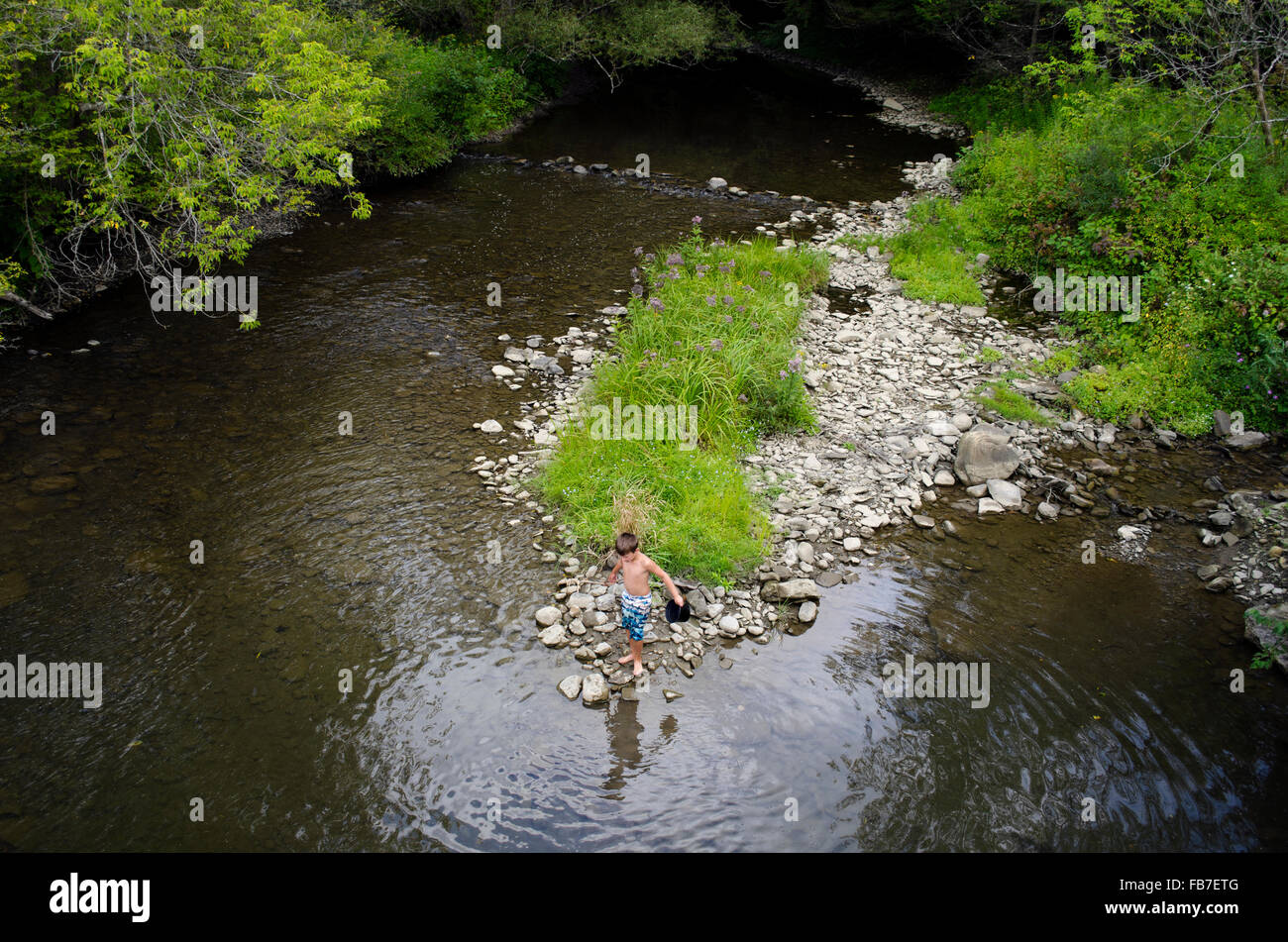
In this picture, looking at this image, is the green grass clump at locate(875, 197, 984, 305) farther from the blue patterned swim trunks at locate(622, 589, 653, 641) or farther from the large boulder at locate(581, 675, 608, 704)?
the large boulder at locate(581, 675, 608, 704)

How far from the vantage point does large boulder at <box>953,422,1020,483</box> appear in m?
9.65

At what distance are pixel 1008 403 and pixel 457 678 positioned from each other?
8895 millimetres

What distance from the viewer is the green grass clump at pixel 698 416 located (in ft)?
27.8

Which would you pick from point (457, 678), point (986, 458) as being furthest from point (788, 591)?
point (986, 458)

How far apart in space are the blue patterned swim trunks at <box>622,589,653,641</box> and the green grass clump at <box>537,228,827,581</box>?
1.32 meters

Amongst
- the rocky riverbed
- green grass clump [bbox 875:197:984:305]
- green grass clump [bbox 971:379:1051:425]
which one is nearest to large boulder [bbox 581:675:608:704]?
the rocky riverbed

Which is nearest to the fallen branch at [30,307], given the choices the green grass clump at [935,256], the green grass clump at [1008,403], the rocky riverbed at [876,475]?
the rocky riverbed at [876,475]

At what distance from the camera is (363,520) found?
29.2 feet

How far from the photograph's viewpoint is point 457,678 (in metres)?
7.09

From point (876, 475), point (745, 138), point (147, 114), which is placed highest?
point (745, 138)

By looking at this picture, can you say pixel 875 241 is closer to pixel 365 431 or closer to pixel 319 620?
pixel 365 431

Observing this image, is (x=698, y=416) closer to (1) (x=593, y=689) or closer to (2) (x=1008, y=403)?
(1) (x=593, y=689)

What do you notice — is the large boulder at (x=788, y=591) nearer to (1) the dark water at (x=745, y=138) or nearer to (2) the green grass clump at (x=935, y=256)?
(2) the green grass clump at (x=935, y=256)
